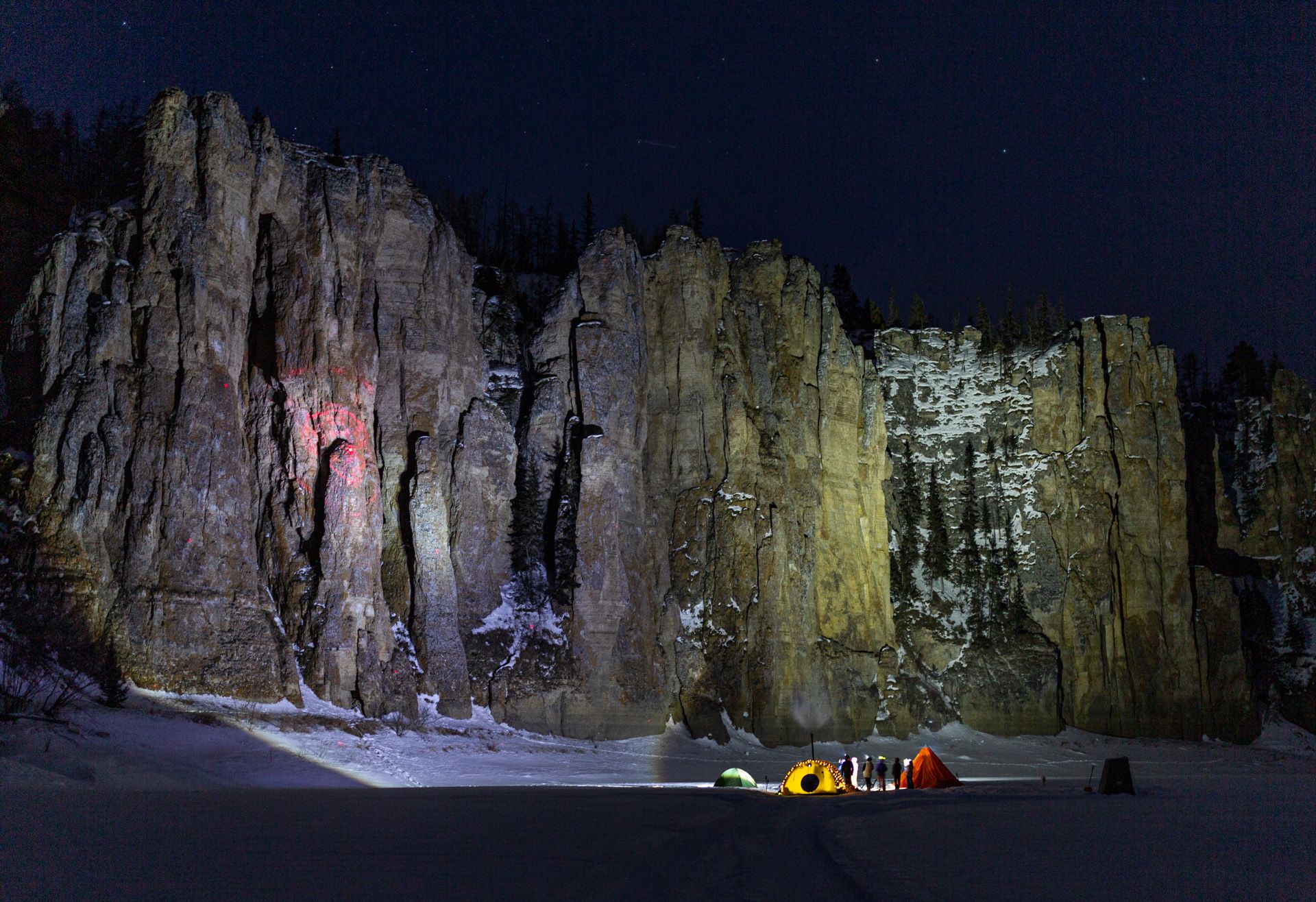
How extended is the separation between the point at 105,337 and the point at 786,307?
33.0 m

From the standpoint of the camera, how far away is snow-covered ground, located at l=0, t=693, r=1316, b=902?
10.2 metres

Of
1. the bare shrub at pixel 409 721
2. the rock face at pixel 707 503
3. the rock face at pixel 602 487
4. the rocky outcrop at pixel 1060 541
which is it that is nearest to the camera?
the rock face at pixel 602 487

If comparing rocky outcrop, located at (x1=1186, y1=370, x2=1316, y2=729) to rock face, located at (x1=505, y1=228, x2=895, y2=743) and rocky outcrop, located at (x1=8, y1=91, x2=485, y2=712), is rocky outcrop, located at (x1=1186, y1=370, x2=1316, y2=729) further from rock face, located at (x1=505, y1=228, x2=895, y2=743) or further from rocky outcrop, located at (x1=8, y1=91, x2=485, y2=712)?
rocky outcrop, located at (x1=8, y1=91, x2=485, y2=712)

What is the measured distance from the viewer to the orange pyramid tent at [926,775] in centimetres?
3123

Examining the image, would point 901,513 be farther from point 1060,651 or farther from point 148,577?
point 148,577

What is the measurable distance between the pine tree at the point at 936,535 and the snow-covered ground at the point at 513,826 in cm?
2655

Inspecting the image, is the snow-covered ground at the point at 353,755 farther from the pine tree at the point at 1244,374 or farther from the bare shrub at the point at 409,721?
the pine tree at the point at 1244,374

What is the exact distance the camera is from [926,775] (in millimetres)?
31344

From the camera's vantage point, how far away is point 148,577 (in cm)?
3272

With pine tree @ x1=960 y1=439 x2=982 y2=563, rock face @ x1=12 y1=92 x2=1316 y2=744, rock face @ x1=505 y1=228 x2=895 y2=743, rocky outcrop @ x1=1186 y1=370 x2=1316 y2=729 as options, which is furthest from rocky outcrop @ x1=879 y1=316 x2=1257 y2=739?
rock face @ x1=505 y1=228 x2=895 y2=743

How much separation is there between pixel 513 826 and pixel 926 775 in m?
18.6

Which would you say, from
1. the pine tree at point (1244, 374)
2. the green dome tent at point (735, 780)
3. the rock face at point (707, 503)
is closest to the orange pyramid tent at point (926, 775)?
the green dome tent at point (735, 780)

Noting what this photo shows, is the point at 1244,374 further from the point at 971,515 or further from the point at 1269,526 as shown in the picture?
the point at 971,515

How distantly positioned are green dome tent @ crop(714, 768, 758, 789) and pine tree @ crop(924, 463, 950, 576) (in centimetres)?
3409
